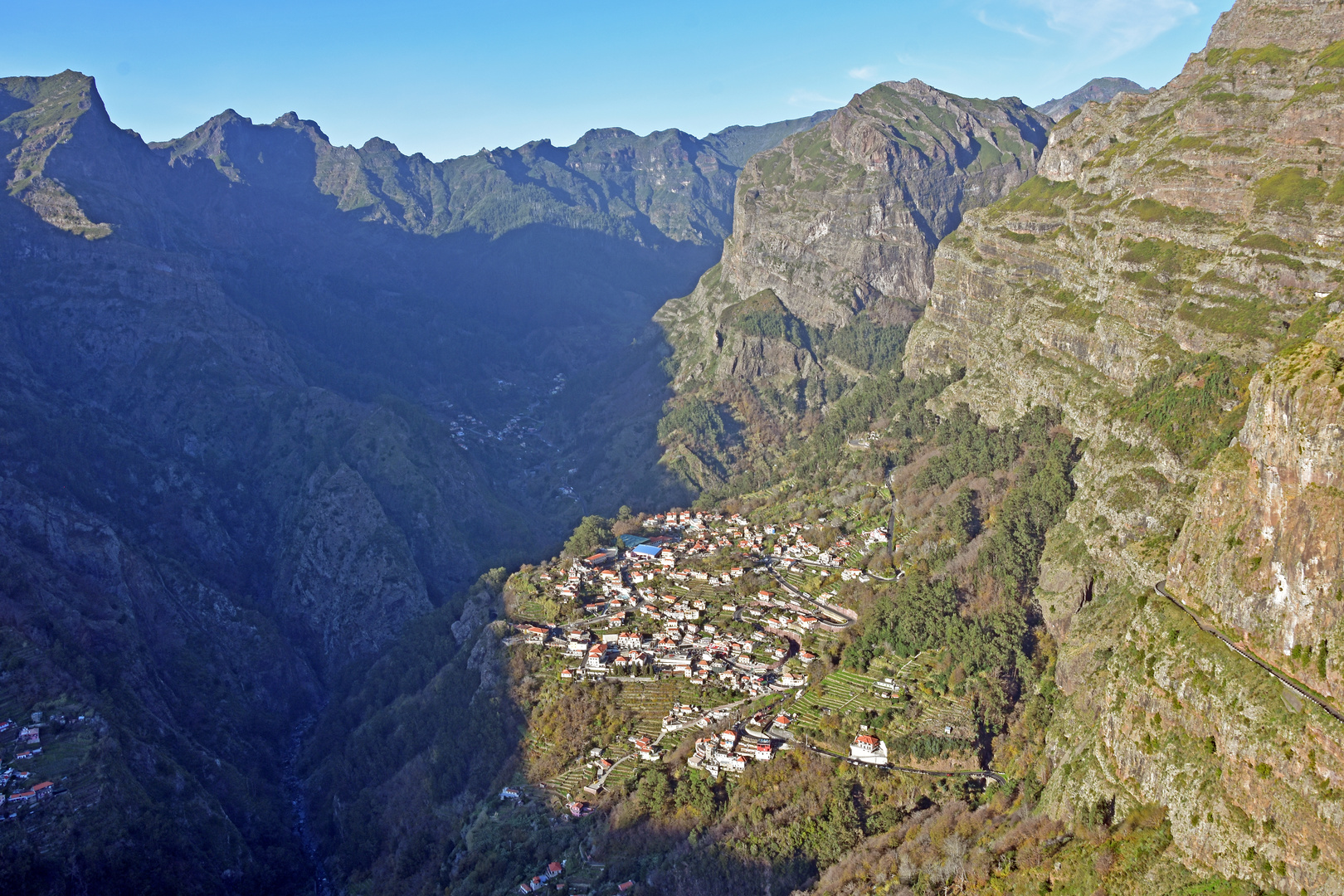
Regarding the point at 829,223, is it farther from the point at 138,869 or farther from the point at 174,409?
the point at 138,869

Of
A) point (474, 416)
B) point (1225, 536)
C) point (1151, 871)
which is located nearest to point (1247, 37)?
point (1225, 536)

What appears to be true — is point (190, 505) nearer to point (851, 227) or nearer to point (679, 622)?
point (679, 622)

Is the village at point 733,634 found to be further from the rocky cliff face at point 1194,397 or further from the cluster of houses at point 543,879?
the rocky cliff face at point 1194,397

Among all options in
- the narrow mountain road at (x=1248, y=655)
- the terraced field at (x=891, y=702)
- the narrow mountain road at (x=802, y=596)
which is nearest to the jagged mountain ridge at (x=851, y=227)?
the narrow mountain road at (x=802, y=596)

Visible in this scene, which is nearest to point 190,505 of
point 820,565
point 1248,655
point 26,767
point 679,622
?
point 26,767

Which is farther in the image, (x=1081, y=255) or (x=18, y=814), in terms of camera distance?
(x=1081, y=255)

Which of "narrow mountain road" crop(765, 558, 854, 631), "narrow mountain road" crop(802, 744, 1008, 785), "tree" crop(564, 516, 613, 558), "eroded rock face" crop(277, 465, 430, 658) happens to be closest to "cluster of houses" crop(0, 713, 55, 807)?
"eroded rock face" crop(277, 465, 430, 658)

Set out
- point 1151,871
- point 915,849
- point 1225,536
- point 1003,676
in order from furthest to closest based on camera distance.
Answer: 1. point 1003,676
2. point 915,849
3. point 1225,536
4. point 1151,871
